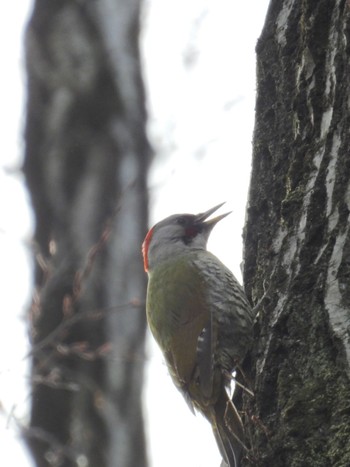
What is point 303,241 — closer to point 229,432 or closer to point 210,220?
point 229,432

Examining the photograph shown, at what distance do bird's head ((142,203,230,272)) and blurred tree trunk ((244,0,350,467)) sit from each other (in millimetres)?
1778

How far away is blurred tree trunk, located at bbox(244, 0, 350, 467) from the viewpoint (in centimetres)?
269

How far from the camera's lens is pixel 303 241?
3070 millimetres

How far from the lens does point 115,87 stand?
21.1 ft

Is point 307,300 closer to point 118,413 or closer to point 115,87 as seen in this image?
point 118,413

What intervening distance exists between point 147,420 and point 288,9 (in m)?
2.88

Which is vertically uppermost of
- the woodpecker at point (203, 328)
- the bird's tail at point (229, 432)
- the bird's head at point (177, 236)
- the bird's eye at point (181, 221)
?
the bird's eye at point (181, 221)

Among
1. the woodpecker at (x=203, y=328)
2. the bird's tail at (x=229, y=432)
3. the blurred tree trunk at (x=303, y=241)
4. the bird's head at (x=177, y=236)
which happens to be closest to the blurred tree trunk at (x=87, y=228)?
the bird's head at (x=177, y=236)

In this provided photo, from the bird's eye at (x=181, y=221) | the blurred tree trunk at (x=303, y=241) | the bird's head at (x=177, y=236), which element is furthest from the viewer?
the bird's eye at (x=181, y=221)

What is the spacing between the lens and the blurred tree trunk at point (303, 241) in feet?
8.82

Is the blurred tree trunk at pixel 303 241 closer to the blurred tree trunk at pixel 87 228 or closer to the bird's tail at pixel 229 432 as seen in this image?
the bird's tail at pixel 229 432

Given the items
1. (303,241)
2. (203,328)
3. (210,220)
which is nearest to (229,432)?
(303,241)

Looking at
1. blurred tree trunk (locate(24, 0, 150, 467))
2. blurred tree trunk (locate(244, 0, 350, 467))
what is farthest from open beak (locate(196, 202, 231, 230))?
blurred tree trunk (locate(244, 0, 350, 467))

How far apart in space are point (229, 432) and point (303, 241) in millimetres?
798
